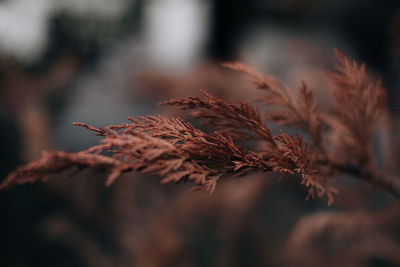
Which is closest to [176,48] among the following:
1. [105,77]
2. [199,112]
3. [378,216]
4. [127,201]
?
[105,77]

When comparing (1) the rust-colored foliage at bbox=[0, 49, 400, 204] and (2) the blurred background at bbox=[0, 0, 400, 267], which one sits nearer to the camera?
(1) the rust-colored foliage at bbox=[0, 49, 400, 204]

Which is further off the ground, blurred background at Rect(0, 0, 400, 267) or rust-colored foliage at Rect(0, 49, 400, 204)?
rust-colored foliage at Rect(0, 49, 400, 204)

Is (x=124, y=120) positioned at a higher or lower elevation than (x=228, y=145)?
lower

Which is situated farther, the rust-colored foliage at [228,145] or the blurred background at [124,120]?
the blurred background at [124,120]

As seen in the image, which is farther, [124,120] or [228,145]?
[124,120]
